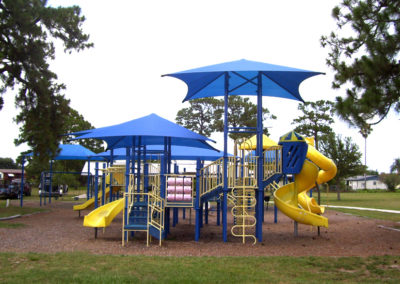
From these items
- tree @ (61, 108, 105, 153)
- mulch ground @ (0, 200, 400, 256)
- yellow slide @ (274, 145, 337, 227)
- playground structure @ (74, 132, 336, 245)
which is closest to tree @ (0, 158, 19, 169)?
tree @ (61, 108, 105, 153)

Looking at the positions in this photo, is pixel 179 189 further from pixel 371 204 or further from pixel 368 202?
pixel 368 202

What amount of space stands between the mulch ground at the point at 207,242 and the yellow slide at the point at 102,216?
43 cm

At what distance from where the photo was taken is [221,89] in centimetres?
1390

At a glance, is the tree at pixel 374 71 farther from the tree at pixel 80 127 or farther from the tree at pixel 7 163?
the tree at pixel 7 163

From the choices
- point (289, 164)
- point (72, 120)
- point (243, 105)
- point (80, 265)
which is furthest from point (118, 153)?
point (72, 120)

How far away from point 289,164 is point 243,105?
2915cm

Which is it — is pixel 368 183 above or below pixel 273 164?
below

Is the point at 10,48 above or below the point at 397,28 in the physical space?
above

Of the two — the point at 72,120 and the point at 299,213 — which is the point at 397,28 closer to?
the point at 299,213

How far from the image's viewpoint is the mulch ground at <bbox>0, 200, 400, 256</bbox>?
9414mm

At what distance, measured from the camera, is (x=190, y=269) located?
7246 millimetres

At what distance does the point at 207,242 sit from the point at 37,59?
12274mm

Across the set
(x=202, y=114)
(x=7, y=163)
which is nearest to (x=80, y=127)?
(x=202, y=114)

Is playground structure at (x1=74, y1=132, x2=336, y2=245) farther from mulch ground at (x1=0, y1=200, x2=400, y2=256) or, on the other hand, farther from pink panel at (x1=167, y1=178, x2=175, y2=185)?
mulch ground at (x1=0, y1=200, x2=400, y2=256)
